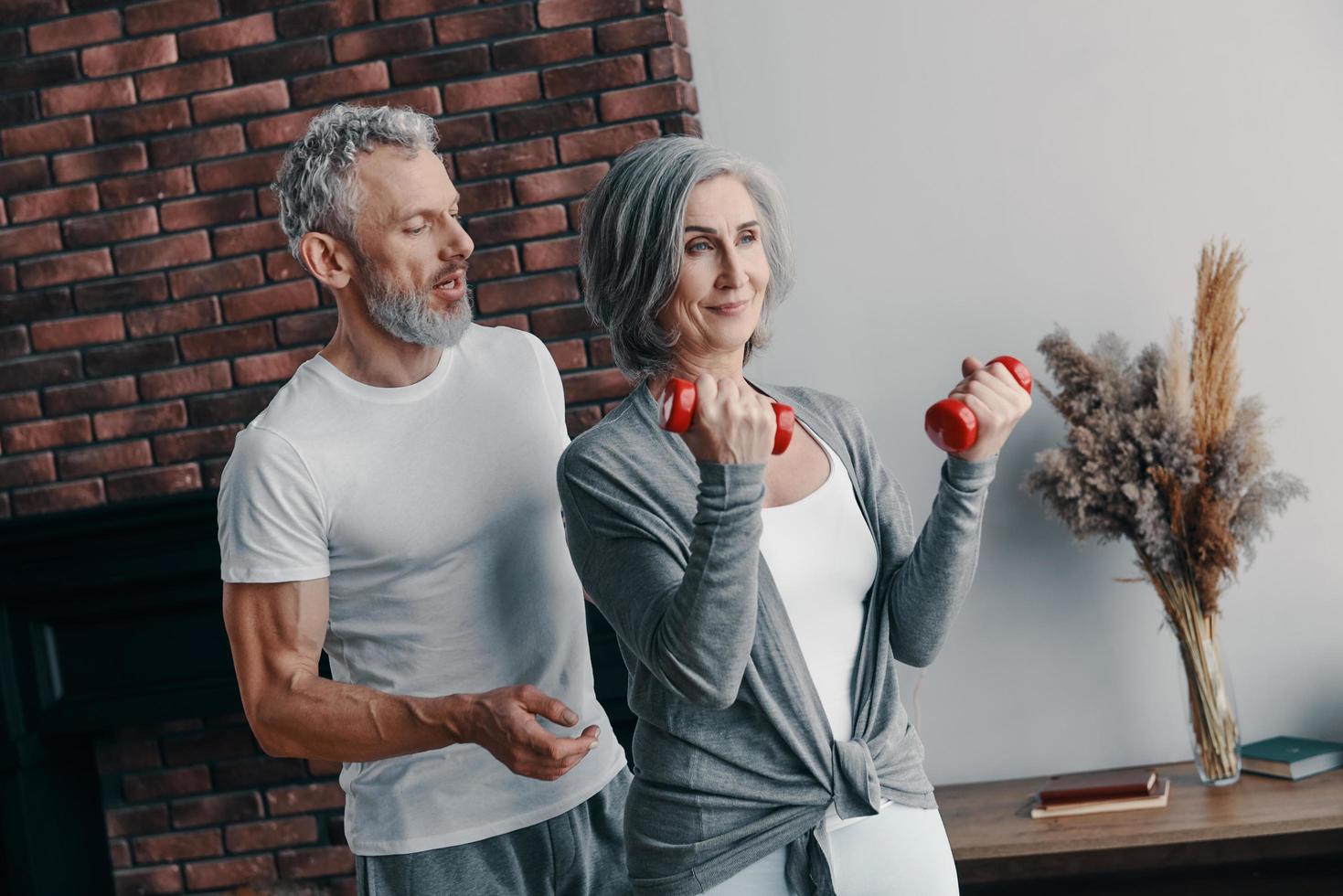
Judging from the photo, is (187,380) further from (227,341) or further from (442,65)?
(442,65)

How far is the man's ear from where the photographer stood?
5.46 ft

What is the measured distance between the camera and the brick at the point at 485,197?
8.93 feet

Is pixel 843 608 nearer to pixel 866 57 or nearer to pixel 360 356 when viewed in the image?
pixel 360 356

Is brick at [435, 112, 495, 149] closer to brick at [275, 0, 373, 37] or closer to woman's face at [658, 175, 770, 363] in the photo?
brick at [275, 0, 373, 37]

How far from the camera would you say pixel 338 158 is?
1.65 metres

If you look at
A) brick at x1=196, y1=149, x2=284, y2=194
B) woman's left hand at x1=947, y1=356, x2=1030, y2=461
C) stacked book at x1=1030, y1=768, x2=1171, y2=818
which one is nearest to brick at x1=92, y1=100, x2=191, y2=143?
brick at x1=196, y1=149, x2=284, y2=194

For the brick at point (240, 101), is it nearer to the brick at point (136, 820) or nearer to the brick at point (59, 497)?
the brick at point (59, 497)

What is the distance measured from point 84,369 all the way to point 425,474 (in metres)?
1.64

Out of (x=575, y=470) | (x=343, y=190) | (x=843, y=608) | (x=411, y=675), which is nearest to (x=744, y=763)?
(x=843, y=608)

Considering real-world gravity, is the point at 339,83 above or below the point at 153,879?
above

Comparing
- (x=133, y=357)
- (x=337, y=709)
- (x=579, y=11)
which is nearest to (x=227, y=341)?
(x=133, y=357)

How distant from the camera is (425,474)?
1639 millimetres

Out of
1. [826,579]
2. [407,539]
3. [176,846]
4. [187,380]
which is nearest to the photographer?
[826,579]

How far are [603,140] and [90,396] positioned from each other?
4.24ft
